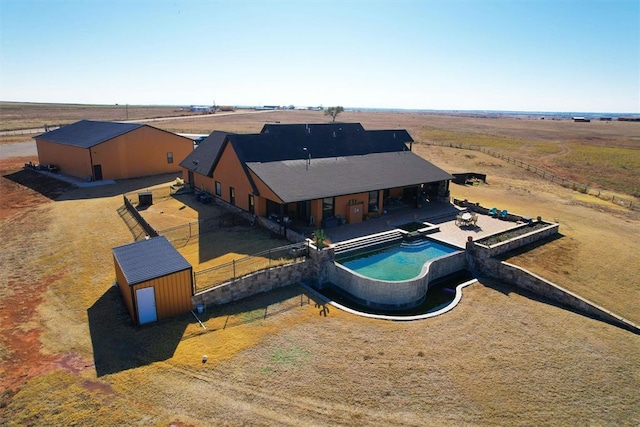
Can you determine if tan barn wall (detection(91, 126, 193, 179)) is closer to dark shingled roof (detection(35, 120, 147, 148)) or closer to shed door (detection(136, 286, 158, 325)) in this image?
dark shingled roof (detection(35, 120, 147, 148))

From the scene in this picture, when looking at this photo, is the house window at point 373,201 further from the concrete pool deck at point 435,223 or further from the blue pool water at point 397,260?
the blue pool water at point 397,260

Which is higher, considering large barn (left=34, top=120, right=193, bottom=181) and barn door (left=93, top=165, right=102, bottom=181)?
large barn (left=34, top=120, right=193, bottom=181)

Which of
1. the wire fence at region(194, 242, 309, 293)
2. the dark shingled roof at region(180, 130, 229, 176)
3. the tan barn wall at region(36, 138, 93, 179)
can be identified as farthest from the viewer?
the tan barn wall at region(36, 138, 93, 179)

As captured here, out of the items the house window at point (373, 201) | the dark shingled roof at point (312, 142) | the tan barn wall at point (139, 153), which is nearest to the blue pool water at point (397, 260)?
the house window at point (373, 201)

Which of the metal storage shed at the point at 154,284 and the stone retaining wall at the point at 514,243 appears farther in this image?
the stone retaining wall at the point at 514,243

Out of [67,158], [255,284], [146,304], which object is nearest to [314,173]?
[255,284]

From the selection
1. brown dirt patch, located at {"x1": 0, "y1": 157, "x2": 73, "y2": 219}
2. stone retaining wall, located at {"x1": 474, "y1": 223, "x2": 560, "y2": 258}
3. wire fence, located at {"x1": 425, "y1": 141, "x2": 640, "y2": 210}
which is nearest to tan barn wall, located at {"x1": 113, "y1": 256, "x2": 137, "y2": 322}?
stone retaining wall, located at {"x1": 474, "y1": 223, "x2": 560, "y2": 258}
